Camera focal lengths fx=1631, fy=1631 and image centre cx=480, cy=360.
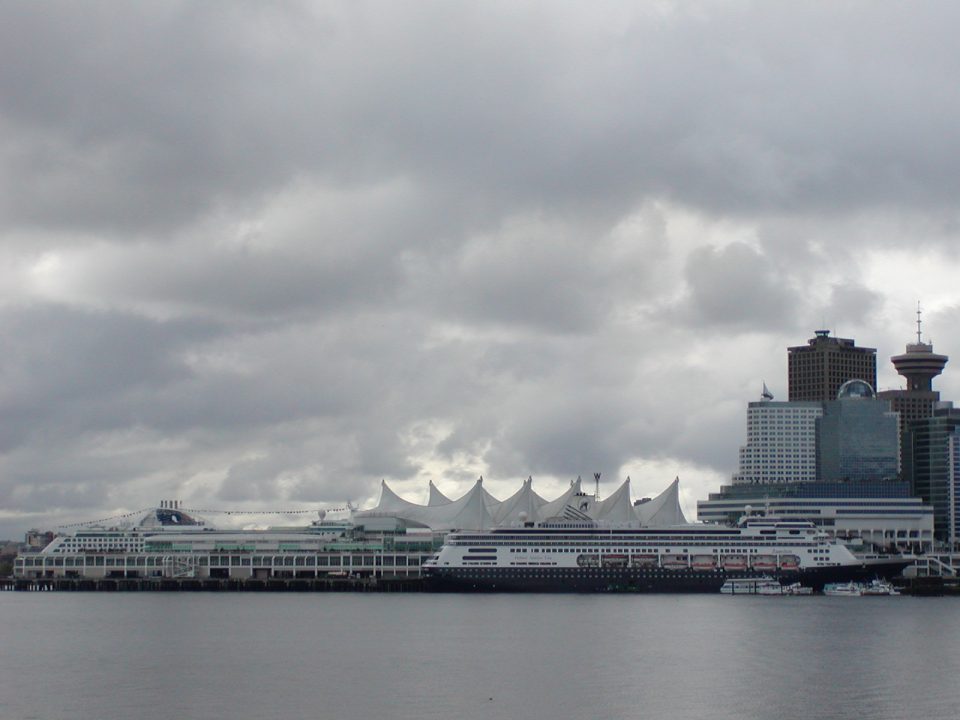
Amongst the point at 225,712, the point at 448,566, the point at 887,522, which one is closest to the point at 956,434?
the point at 887,522

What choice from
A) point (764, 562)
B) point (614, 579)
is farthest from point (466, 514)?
point (764, 562)

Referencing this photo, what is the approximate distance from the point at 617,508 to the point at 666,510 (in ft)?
16.5

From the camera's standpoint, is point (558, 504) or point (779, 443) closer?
point (558, 504)

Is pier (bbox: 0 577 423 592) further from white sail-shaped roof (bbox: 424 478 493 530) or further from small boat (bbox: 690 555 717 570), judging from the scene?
small boat (bbox: 690 555 717 570)

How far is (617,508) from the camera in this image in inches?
5615

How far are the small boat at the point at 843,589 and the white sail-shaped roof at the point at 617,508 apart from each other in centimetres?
2307

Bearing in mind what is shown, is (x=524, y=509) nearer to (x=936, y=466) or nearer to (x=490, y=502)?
(x=490, y=502)

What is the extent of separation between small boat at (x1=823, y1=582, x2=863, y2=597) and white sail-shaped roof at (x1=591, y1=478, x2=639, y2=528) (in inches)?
908

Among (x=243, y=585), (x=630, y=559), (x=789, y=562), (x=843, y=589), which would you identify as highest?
(x=630, y=559)

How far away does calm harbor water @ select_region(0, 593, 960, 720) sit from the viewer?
169 feet

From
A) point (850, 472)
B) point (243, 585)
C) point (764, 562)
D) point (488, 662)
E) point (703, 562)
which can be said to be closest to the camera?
point (488, 662)

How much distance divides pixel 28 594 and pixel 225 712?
318 feet

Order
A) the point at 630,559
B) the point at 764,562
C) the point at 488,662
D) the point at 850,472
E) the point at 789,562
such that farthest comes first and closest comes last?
1. the point at 850,472
2. the point at 789,562
3. the point at 764,562
4. the point at 630,559
5. the point at 488,662

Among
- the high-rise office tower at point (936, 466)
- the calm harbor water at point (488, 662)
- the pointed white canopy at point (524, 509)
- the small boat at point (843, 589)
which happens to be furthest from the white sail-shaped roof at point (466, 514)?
the high-rise office tower at point (936, 466)
